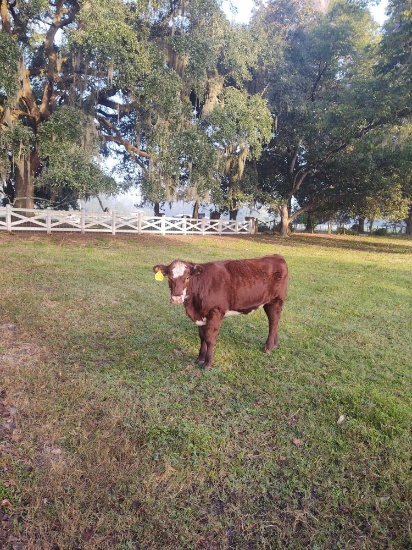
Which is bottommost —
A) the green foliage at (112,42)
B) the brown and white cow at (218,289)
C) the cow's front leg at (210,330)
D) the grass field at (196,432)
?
the grass field at (196,432)

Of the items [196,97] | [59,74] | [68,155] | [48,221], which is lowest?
[48,221]

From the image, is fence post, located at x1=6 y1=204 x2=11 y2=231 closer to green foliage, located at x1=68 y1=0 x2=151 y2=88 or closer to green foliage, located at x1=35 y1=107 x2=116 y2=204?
green foliage, located at x1=35 y1=107 x2=116 y2=204

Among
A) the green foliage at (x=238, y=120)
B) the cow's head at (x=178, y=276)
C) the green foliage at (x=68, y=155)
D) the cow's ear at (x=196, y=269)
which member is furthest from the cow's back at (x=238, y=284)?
the green foliage at (x=238, y=120)

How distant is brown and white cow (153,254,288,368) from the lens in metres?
3.59

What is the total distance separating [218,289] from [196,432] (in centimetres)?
153

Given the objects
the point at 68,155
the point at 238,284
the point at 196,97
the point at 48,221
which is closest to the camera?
the point at 238,284

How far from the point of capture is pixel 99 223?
15.8 meters

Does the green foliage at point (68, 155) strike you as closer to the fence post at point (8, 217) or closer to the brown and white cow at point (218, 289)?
the fence post at point (8, 217)

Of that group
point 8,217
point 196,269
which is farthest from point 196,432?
point 8,217

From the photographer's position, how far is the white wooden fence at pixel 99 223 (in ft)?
45.1

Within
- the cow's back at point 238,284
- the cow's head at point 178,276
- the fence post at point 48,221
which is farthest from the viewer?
the fence post at point 48,221

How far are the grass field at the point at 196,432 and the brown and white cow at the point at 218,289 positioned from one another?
552mm

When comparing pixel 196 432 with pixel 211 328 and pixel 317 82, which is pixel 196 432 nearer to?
pixel 211 328

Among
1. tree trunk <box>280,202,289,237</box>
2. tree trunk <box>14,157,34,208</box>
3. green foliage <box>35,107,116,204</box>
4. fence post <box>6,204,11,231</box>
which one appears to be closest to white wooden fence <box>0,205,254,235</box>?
fence post <box>6,204,11,231</box>
